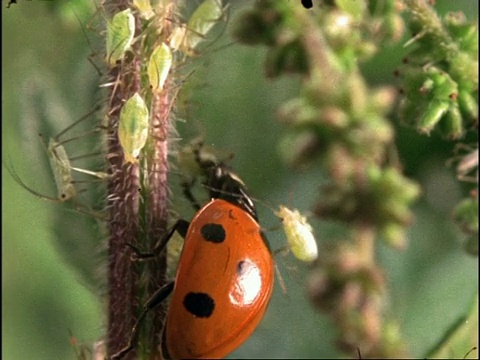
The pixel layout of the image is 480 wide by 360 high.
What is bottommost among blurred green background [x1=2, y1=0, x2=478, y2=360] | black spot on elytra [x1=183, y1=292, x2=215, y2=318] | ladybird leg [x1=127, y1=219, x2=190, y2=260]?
blurred green background [x1=2, y1=0, x2=478, y2=360]

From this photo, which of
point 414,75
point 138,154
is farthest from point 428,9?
point 138,154

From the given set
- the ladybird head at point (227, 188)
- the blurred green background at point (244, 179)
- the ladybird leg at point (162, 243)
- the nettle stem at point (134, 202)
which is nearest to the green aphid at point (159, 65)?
the nettle stem at point (134, 202)

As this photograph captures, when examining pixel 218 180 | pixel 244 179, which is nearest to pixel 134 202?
pixel 218 180

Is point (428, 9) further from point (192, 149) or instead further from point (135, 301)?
point (135, 301)

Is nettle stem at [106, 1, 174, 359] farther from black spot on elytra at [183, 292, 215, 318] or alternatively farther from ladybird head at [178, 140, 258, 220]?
ladybird head at [178, 140, 258, 220]

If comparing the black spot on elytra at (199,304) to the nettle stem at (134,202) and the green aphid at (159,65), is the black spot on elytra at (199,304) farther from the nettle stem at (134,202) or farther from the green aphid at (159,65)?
the green aphid at (159,65)

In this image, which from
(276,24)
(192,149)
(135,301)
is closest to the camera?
(135,301)

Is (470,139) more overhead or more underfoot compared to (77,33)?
more underfoot

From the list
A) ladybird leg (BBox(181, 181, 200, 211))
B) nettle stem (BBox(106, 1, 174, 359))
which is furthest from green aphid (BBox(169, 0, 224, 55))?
ladybird leg (BBox(181, 181, 200, 211))
